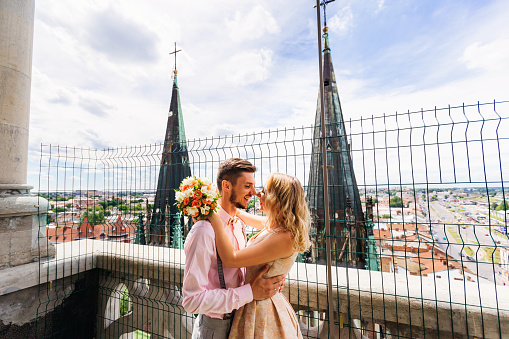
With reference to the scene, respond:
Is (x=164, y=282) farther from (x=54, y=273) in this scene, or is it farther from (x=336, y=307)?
(x=336, y=307)

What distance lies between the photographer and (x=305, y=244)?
5.71ft

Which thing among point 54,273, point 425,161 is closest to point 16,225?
point 54,273

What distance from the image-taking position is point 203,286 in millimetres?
1591

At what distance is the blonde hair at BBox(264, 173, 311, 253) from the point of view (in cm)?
168

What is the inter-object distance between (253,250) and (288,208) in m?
0.34

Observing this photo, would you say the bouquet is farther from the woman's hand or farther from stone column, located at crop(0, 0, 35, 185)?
stone column, located at crop(0, 0, 35, 185)

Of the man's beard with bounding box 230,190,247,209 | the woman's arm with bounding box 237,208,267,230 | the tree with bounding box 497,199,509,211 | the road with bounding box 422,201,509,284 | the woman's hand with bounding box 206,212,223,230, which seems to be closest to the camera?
the woman's hand with bounding box 206,212,223,230

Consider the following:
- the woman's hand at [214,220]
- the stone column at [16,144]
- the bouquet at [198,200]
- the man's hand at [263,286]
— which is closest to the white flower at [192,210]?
the bouquet at [198,200]

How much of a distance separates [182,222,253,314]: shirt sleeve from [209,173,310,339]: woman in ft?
0.27

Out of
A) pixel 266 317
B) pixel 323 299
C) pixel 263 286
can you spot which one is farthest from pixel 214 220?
pixel 323 299

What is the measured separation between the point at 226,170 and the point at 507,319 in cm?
247

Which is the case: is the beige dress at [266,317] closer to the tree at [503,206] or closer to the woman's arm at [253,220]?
the woman's arm at [253,220]

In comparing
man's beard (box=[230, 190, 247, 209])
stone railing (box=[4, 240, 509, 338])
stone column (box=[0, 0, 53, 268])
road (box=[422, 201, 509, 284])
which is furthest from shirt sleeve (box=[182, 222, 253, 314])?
stone column (box=[0, 0, 53, 268])

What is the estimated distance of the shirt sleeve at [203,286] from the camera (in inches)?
60.7
